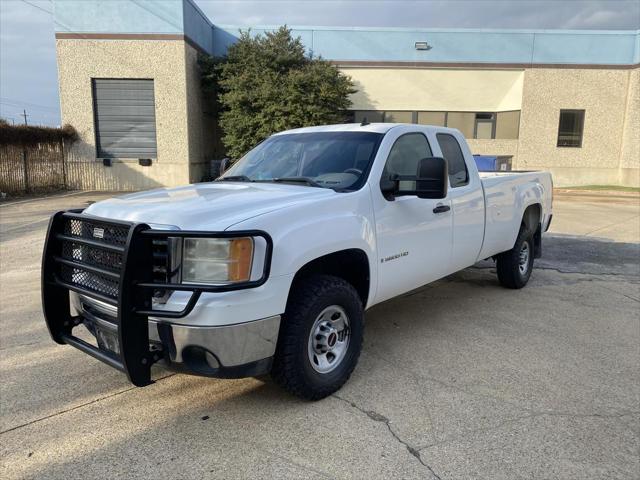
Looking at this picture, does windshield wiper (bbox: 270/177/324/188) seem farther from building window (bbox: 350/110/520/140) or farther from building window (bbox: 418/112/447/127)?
building window (bbox: 418/112/447/127)

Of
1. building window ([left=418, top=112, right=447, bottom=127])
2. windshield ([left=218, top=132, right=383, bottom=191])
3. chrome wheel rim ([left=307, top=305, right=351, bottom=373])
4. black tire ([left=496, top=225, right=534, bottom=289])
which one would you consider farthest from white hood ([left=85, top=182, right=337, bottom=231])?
building window ([left=418, top=112, right=447, bottom=127])

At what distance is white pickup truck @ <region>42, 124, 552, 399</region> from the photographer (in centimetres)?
285

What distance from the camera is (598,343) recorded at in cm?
479

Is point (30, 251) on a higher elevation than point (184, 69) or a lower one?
lower

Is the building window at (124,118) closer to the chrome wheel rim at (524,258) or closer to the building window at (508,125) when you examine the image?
the building window at (508,125)

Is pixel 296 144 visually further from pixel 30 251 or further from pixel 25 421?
pixel 30 251

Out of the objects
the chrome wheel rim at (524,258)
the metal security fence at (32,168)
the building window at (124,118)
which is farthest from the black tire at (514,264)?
the building window at (124,118)

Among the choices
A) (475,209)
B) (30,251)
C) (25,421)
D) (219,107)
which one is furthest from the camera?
(219,107)

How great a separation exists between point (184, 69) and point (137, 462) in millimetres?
18575

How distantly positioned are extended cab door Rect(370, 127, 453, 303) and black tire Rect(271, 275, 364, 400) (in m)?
0.56

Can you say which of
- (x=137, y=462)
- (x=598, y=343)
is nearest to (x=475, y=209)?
(x=598, y=343)

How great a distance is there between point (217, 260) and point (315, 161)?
1.77m

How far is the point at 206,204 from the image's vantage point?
3279mm

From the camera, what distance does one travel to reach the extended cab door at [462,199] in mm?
4977
